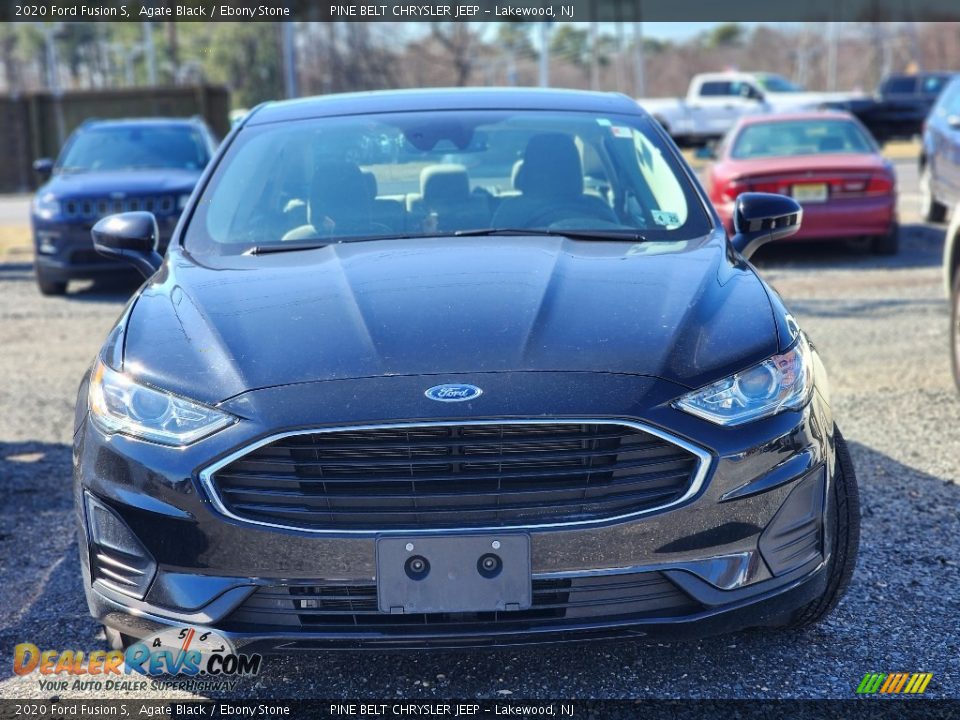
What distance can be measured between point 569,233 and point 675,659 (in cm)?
144

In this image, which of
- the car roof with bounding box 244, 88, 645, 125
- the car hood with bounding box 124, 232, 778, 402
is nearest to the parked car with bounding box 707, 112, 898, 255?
the car roof with bounding box 244, 88, 645, 125

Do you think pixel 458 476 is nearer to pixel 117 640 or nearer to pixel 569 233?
pixel 117 640

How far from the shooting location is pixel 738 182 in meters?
11.9

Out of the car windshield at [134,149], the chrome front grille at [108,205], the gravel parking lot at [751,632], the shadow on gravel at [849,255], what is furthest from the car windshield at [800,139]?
the chrome front grille at [108,205]

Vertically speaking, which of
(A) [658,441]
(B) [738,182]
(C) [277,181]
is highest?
(C) [277,181]

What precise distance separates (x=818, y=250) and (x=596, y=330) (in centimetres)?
1042

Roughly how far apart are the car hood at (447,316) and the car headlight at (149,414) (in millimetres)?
37

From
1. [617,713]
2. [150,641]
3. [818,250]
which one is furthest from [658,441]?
[818,250]

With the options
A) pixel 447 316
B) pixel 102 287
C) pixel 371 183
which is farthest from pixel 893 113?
pixel 447 316

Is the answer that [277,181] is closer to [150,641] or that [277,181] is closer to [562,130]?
[562,130]

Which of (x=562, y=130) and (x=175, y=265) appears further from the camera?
(x=562, y=130)

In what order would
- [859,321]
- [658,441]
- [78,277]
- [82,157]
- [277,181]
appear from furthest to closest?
[82,157]
[78,277]
[859,321]
[277,181]
[658,441]

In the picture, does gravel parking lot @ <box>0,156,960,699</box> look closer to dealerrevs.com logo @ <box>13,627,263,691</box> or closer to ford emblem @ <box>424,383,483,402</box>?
dealerrevs.com logo @ <box>13,627,263,691</box>

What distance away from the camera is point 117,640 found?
328 centimetres
